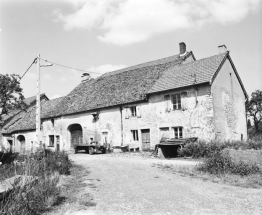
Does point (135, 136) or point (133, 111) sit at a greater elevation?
point (133, 111)

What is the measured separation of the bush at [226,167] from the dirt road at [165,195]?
1273 mm

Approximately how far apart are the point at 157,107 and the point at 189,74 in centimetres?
354

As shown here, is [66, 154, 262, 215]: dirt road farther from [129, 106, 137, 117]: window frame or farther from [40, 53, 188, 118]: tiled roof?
[40, 53, 188, 118]: tiled roof

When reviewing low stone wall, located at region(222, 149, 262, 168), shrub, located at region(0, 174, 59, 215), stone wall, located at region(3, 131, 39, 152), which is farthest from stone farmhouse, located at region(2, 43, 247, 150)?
shrub, located at region(0, 174, 59, 215)

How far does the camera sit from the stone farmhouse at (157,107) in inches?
738

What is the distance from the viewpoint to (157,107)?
20.6 metres

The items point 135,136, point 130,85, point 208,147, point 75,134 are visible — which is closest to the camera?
point 208,147

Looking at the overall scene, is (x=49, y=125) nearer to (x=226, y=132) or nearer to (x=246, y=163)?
(x=226, y=132)

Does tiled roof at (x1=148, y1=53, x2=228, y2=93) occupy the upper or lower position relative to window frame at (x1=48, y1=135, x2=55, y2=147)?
upper

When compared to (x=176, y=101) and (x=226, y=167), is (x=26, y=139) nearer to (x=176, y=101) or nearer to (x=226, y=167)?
(x=176, y=101)

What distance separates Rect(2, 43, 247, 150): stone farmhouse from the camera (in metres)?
18.8

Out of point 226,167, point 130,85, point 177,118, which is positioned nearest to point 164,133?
point 177,118

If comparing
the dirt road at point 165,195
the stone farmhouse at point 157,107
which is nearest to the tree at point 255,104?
the stone farmhouse at point 157,107

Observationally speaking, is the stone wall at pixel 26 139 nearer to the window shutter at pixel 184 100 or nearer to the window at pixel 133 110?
the window at pixel 133 110
